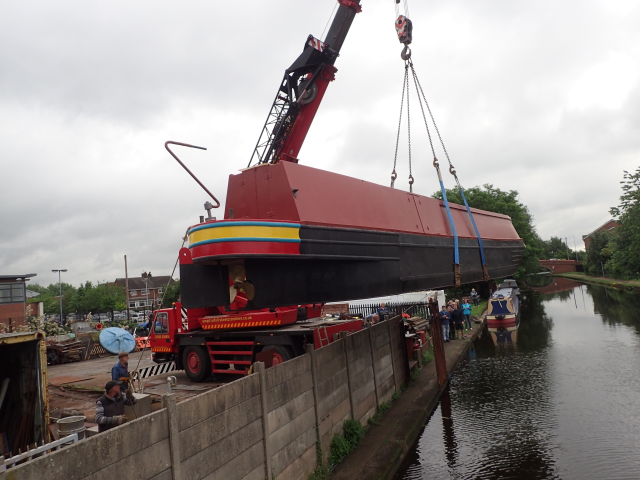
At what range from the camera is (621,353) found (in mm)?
14203

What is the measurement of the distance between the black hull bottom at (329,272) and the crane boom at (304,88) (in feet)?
15.1

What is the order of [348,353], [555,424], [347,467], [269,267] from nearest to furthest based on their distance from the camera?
[269,267] < [347,467] < [348,353] < [555,424]

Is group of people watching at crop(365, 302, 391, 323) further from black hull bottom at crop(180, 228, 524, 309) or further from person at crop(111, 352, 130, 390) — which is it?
person at crop(111, 352, 130, 390)

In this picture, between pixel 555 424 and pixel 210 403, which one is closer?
pixel 210 403

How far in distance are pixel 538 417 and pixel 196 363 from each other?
7.59 m

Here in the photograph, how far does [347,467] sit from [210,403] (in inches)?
123

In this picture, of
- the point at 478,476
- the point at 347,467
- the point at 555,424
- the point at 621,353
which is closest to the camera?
the point at 347,467

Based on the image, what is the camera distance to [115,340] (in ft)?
33.1

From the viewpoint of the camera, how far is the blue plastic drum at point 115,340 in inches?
389

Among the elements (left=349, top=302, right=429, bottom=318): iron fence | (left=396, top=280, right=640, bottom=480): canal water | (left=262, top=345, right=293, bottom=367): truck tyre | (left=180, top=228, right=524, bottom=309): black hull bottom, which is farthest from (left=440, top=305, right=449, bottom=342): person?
(left=180, top=228, right=524, bottom=309): black hull bottom

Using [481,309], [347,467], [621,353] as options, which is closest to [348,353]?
[347,467]

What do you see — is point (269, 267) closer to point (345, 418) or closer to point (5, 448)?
point (345, 418)

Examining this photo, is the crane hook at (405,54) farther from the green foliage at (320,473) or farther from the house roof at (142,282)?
the house roof at (142,282)

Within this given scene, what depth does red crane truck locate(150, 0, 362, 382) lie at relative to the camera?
958 centimetres
